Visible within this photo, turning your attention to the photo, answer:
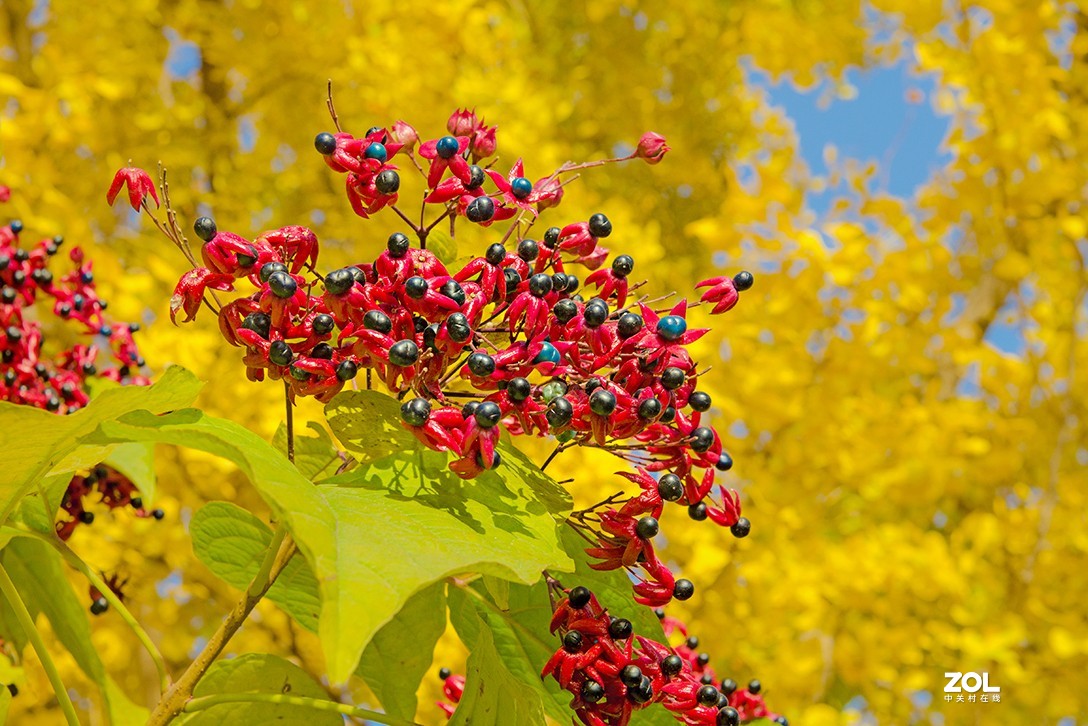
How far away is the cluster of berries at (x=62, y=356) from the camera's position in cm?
80

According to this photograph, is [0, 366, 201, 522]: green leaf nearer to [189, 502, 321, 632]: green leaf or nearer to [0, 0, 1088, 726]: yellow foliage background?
[189, 502, 321, 632]: green leaf

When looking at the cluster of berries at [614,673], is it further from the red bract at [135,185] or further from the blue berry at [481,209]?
the red bract at [135,185]

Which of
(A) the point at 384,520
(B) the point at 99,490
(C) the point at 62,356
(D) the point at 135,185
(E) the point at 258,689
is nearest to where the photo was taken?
(A) the point at 384,520

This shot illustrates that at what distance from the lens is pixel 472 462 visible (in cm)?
43

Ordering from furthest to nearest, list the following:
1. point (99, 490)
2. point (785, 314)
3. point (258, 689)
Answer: point (785, 314), point (99, 490), point (258, 689)

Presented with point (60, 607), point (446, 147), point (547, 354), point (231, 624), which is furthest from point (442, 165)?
point (60, 607)

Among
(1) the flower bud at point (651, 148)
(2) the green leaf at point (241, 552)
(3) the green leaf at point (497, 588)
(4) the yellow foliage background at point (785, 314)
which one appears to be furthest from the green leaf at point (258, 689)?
(4) the yellow foliage background at point (785, 314)

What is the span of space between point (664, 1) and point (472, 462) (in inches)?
115

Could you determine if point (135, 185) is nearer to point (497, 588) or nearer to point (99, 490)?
point (497, 588)

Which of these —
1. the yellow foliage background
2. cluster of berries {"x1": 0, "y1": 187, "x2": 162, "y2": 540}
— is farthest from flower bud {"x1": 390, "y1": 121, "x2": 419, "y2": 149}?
the yellow foliage background

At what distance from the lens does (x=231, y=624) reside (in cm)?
→ 48

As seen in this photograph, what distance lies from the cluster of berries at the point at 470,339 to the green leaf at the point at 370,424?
16 millimetres

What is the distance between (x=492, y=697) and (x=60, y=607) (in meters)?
0.38

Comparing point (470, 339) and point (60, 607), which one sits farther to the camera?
point (60, 607)
